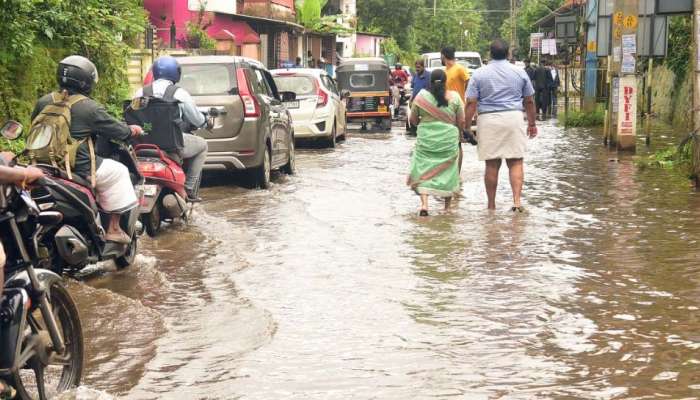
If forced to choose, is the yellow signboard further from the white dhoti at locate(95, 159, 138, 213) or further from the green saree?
the white dhoti at locate(95, 159, 138, 213)

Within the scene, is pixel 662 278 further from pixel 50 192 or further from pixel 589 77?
pixel 589 77

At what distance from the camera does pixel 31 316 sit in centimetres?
509

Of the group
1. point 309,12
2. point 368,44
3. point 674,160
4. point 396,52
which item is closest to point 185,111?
point 674,160

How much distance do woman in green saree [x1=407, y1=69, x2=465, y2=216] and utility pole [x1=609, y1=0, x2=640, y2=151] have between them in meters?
7.26

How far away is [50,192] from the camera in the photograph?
7.48m

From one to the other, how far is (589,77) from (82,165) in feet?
75.8

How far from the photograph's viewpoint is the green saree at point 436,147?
12.2 m

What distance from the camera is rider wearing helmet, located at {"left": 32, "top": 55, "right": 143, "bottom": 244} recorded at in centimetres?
794

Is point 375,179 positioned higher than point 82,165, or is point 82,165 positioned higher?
point 82,165

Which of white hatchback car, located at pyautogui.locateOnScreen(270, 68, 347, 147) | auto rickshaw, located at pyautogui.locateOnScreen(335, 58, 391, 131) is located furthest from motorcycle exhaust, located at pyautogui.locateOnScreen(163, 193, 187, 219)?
auto rickshaw, located at pyautogui.locateOnScreen(335, 58, 391, 131)

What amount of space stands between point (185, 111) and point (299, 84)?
1105cm

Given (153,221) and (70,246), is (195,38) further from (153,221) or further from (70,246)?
(70,246)

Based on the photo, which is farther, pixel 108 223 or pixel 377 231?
pixel 377 231

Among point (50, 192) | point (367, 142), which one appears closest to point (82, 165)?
point (50, 192)
